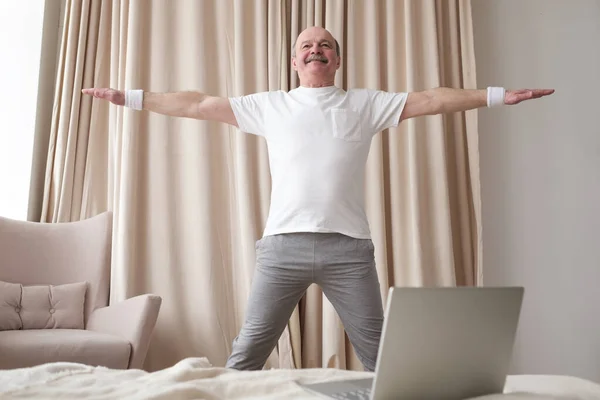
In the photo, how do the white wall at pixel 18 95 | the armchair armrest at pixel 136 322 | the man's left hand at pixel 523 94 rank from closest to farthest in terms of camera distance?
the man's left hand at pixel 523 94
the armchair armrest at pixel 136 322
the white wall at pixel 18 95

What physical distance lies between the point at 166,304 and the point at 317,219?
4.25 feet

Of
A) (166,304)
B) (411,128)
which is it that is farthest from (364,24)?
(166,304)

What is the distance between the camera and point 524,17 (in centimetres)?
→ 323

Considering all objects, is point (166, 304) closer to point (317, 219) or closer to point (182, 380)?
point (317, 219)

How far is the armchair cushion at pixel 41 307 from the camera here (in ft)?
8.71

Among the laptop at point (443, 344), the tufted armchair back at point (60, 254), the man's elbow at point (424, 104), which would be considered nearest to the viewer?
the laptop at point (443, 344)

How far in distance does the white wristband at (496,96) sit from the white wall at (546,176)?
1049 mm

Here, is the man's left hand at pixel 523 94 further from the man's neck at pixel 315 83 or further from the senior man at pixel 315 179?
the man's neck at pixel 315 83

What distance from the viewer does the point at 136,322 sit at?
8.34 feet

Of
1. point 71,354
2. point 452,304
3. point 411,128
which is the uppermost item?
point 411,128

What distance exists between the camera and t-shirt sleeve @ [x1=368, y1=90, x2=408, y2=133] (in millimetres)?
2275

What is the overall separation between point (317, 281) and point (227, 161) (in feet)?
4.17

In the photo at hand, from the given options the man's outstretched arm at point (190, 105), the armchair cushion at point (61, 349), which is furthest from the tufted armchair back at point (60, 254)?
the man's outstretched arm at point (190, 105)

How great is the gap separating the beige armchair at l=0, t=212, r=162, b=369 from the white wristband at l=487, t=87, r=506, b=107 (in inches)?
61.1
